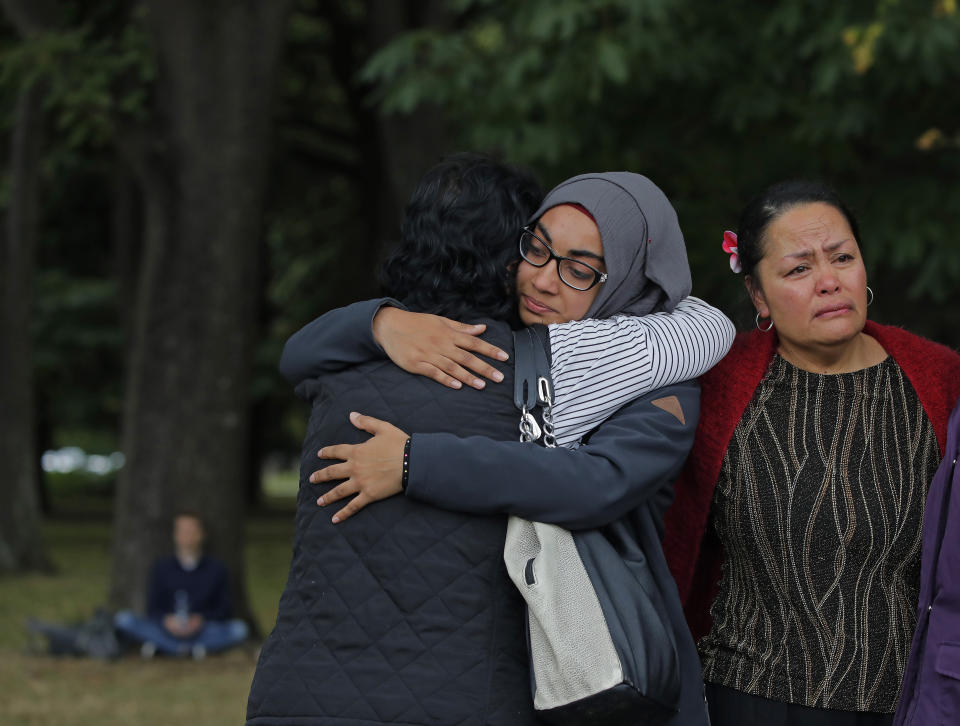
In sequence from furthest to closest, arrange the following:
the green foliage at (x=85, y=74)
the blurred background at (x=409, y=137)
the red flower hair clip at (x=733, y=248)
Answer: the green foliage at (x=85, y=74) → the blurred background at (x=409, y=137) → the red flower hair clip at (x=733, y=248)

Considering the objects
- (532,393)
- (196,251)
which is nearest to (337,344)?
(532,393)

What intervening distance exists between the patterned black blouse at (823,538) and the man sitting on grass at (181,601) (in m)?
Result: 7.37

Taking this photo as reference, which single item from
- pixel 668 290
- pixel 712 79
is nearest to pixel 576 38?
pixel 712 79

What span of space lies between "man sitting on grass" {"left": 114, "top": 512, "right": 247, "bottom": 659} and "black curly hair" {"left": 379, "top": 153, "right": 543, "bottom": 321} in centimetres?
748

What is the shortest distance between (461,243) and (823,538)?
3.30 feet

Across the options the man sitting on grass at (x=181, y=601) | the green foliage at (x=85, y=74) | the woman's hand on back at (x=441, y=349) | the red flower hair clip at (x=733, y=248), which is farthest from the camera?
the man sitting on grass at (x=181, y=601)

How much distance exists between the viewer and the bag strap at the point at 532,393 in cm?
257

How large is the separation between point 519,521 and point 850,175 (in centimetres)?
696

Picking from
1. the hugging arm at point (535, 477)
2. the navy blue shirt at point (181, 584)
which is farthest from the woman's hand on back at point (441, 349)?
the navy blue shirt at point (181, 584)

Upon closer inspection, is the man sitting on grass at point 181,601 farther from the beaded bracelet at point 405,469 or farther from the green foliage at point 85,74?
the beaded bracelet at point 405,469

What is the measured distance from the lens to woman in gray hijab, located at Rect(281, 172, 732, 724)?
2.48 metres

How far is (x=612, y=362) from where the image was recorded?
8.56ft

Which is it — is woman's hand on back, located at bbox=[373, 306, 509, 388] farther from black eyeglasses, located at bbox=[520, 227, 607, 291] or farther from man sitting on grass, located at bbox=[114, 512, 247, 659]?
man sitting on grass, located at bbox=[114, 512, 247, 659]

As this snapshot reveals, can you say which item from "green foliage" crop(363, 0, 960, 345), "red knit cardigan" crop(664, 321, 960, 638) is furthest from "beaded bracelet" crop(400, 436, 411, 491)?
"green foliage" crop(363, 0, 960, 345)
